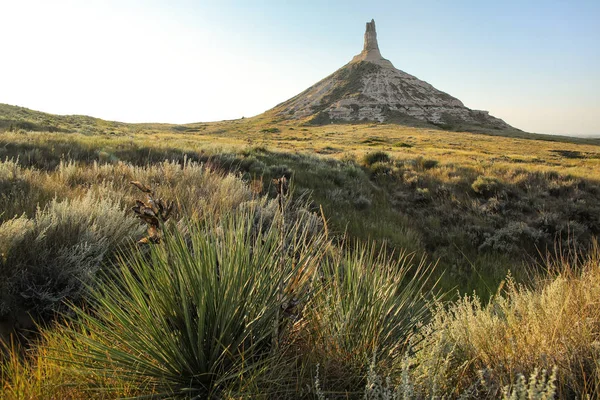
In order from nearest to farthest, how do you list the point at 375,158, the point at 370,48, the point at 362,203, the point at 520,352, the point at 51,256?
1. the point at 520,352
2. the point at 51,256
3. the point at 362,203
4. the point at 375,158
5. the point at 370,48

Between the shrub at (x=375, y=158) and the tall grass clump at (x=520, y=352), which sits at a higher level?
the shrub at (x=375, y=158)

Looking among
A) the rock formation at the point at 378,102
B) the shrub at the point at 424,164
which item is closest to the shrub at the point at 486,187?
the shrub at the point at 424,164

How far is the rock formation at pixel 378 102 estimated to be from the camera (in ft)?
298

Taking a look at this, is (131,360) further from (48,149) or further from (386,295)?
(48,149)

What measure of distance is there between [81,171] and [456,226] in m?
8.11

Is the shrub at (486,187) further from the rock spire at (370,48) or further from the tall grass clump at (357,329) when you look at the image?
the rock spire at (370,48)

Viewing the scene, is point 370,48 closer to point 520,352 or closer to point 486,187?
point 486,187

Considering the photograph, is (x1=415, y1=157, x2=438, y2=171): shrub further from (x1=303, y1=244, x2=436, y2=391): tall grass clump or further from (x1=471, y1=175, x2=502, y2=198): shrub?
(x1=303, y1=244, x2=436, y2=391): tall grass clump

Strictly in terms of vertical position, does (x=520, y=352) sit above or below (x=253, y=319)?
below

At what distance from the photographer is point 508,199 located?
31.8 ft

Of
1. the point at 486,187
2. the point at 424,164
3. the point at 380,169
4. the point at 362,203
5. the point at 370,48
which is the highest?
the point at 370,48

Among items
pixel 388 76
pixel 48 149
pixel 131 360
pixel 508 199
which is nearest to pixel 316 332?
pixel 131 360

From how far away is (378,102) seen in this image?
333 ft

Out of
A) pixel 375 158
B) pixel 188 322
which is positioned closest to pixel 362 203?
pixel 188 322
